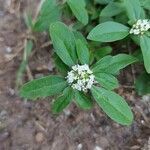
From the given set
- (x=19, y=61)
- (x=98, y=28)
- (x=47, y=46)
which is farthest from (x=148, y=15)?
(x=19, y=61)

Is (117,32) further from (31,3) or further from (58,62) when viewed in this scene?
(31,3)

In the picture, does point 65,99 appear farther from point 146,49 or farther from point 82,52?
point 146,49

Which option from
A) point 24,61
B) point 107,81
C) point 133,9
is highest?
point 133,9

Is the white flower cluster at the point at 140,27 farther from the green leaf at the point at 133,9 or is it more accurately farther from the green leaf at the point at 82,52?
the green leaf at the point at 82,52

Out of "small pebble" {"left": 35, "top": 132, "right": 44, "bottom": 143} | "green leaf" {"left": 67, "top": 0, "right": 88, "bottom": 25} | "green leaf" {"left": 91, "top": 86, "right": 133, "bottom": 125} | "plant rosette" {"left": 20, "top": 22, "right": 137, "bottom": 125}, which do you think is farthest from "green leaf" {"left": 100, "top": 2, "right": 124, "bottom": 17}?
"small pebble" {"left": 35, "top": 132, "right": 44, "bottom": 143}

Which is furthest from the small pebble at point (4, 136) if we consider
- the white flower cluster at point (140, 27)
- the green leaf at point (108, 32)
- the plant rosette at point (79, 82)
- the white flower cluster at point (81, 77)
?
the white flower cluster at point (140, 27)

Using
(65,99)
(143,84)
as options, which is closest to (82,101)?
(65,99)
